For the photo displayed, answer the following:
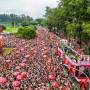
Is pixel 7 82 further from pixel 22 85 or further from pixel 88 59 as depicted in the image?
pixel 88 59

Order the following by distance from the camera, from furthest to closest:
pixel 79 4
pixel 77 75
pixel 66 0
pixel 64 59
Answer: pixel 66 0 < pixel 79 4 < pixel 64 59 < pixel 77 75

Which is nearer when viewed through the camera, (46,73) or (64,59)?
(46,73)

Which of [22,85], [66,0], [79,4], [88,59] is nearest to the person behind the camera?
[22,85]

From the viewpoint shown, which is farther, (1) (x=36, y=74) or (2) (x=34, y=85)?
(1) (x=36, y=74)

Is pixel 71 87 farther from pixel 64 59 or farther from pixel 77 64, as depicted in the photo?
pixel 64 59

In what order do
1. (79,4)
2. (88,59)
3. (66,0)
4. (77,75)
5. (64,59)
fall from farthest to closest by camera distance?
1. (66,0)
2. (79,4)
3. (64,59)
4. (88,59)
5. (77,75)

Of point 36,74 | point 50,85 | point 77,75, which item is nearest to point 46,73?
point 36,74

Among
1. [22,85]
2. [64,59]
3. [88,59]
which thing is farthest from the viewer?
[64,59]

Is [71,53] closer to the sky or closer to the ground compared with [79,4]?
closer to the ground

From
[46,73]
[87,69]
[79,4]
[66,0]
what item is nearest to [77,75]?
[87,69]

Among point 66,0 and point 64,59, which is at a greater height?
point 66,0
